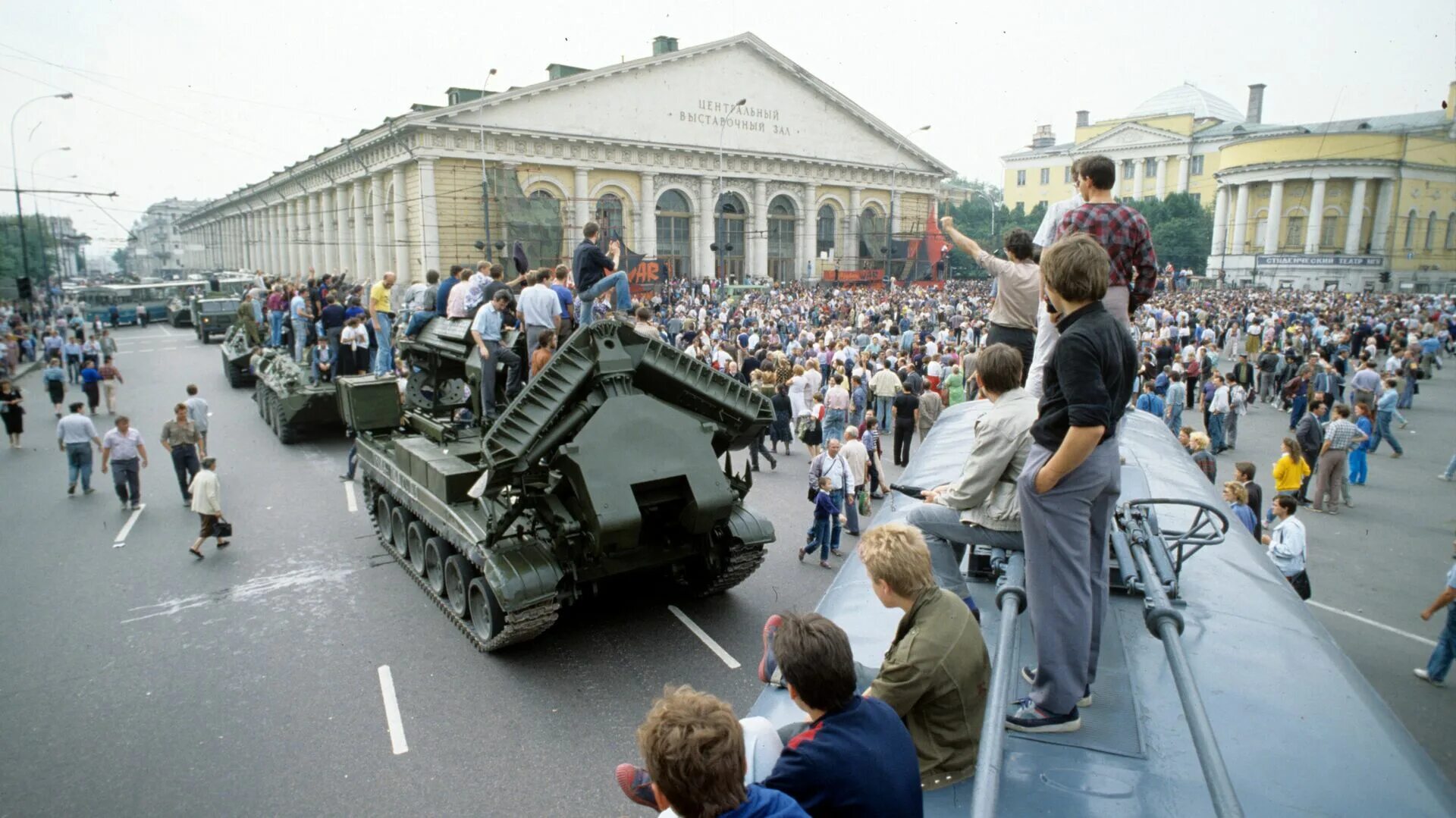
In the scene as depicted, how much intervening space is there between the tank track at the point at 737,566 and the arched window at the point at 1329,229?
60895mm

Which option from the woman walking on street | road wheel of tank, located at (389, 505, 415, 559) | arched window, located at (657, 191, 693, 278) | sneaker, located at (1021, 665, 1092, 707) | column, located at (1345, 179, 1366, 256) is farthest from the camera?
column, located at (1345, 179, 1366, 256)

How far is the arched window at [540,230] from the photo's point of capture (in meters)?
41.6

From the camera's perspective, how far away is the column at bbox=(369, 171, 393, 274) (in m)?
46.4

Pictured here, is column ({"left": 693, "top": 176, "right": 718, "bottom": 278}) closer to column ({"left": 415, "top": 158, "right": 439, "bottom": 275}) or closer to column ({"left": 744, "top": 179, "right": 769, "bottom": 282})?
column ({"left": 744, "top": 179, "right": 769, "bottom": 282})

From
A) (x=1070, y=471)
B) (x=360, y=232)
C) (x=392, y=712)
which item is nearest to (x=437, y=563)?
(x=392, y=712)

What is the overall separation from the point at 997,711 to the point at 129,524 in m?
14.6

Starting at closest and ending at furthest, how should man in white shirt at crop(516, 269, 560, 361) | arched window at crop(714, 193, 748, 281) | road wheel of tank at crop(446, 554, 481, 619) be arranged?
1. road wheel of tank at crop(446, 554, 481, 619)
2. man in white shirt at crop(516, 269, 560, 361)
3. arched window at crop(714, 193, 748, 281)

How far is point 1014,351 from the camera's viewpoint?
13.0ft

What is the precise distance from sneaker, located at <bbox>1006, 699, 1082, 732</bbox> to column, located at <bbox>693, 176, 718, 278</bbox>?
4850cm

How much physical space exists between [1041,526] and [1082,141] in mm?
70251

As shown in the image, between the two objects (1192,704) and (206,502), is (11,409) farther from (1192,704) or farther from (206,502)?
(1192,704)

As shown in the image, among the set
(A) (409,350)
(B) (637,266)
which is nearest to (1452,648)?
(A) (409,350)

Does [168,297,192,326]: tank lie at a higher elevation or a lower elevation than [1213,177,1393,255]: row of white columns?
lower

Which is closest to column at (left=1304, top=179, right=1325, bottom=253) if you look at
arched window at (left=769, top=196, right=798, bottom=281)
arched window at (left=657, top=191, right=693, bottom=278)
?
arched window at (left=769, top=196, right=798, bottom=281)
